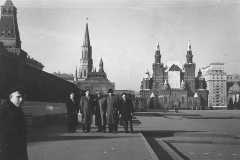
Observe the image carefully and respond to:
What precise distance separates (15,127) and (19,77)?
1817 cm

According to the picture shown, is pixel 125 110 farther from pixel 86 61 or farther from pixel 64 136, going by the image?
pixel 86 61

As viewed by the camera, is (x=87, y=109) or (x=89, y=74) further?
(x=89, y=74)

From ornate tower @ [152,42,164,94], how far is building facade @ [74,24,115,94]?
1815 cm

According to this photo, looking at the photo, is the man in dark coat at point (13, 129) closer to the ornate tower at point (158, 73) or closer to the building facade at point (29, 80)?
the building facade at point (29, 80)

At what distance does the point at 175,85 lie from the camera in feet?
497

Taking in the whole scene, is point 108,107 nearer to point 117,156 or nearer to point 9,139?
point 117,156

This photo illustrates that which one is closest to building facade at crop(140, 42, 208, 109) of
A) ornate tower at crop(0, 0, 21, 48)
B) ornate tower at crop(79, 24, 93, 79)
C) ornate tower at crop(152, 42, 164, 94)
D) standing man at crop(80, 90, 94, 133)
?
ornate tower at crop(152, 42, 164, 94)

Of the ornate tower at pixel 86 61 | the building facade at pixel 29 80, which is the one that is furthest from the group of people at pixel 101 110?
the ornate tower at pixel 86 61

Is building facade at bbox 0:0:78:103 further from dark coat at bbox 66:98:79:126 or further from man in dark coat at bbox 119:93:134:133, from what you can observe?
man in dark coat at bbox 119:93:134:133

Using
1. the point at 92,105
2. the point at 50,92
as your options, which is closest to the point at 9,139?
the point at 92,105

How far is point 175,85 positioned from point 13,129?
491 ft

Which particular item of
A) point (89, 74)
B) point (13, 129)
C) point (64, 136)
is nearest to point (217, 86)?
point (89, 74)

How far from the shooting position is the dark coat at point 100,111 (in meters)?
13.0

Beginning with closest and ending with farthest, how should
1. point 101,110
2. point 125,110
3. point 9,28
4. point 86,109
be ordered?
point 86,109
point 125,110
point 101,110
point 9,28
